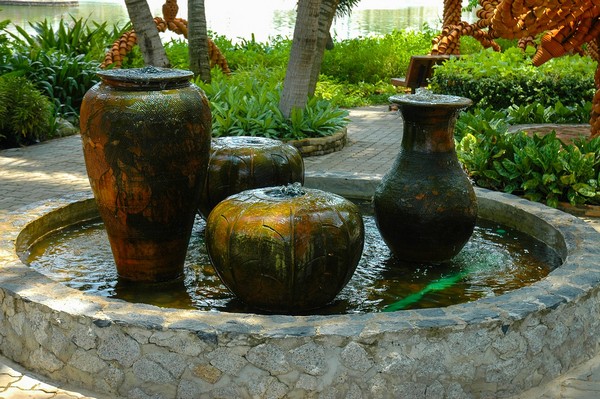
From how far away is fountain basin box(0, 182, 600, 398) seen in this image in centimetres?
415

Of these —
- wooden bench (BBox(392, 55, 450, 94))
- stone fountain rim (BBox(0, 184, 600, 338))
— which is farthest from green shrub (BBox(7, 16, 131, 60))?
stone fountain rim (BBox(0, 184, 600, 338))

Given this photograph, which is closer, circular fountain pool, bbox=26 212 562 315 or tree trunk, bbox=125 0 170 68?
circular fountain pool, bbox=26 212 562 315

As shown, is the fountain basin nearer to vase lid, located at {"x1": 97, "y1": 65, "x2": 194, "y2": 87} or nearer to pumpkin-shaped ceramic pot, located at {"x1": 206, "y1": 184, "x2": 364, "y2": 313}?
pumpkin-shaped ceramic pot, located at {"x1": 206, "y1": 184, "x2": 364, "y2": 313}

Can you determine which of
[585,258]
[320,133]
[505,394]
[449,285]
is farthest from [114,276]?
[320,133]

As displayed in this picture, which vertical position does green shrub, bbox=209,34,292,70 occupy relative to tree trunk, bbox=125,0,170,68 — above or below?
below

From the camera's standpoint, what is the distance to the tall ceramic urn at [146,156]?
16.3ft

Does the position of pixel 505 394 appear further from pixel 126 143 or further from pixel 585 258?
pixel 126 143

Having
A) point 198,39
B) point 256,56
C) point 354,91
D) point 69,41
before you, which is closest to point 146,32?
point 198,39

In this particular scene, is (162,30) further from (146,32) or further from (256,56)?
(146,32)

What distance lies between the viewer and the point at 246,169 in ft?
20.3

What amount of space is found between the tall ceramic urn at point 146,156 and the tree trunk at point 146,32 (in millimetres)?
6383

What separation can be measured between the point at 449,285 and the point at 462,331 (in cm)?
127

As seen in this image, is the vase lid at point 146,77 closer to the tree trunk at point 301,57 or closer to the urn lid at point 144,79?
the urn lid at point 144,79

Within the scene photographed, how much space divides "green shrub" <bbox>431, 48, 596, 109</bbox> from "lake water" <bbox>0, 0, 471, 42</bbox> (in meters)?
12.9
